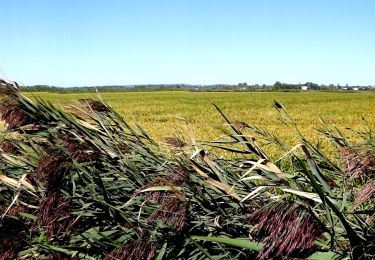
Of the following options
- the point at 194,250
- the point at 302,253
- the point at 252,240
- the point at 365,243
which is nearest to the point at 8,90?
the point at 194,250

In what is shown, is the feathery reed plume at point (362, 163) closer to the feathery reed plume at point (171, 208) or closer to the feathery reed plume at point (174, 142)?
the feathery reed plume at point (171, 208)

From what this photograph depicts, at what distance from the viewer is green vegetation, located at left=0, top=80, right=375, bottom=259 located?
1672mm

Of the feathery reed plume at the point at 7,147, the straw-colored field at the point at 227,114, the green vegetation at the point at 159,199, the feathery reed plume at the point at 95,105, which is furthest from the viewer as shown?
the straw-colored field at the point at 227,114

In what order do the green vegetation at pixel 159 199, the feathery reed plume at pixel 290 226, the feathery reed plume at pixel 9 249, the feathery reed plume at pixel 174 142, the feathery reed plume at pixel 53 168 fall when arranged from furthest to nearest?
the feathery reed plume at pixel 174 142, the feathery reed plume at pixel 9 249, the feathery reed plume at pixel 53 168, the green vegetation at pixel 159 199, the feathery reed plume at pixel 290 226

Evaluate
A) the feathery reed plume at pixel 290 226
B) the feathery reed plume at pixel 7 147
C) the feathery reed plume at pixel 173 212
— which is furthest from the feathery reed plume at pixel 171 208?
the feathery reed plume at pixel 7 147

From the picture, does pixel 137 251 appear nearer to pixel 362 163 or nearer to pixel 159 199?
pixel 159 199

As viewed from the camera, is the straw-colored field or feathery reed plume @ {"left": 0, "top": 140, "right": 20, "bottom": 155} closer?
feathery reed plume @ {"left": 0, "top": 140, "right": 20, "bottom": 155}

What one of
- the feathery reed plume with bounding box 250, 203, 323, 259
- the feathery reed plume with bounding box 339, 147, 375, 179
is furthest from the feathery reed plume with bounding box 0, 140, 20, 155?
the feathery reed plume with bounding box 339, 147, 375, 179

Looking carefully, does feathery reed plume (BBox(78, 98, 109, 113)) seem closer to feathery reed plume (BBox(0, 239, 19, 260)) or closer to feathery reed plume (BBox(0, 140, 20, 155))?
feathery reed plume (BBox(0, 140, 20, 155))

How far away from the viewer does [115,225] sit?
2199mm

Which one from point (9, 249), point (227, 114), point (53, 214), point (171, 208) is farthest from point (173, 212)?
point (227, 114)

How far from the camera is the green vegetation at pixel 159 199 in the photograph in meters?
1.67

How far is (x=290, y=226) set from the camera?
5.05 feet

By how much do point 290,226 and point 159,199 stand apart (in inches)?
25.0
